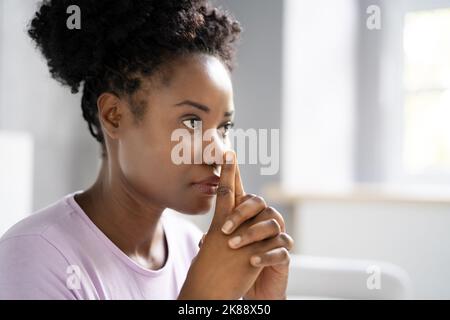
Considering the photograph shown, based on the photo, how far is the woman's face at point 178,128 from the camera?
2.31 feet

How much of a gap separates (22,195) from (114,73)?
0.56 meters

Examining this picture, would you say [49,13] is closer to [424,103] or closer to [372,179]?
[424,103]

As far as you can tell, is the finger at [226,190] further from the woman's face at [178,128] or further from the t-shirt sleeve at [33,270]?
the t-shirt sleeve at [33,270]

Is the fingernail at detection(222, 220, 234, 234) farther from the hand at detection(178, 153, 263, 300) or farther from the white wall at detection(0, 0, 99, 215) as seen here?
the white wall at detection(0, 0, 99, 215)

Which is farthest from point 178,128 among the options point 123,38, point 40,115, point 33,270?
point 40,115

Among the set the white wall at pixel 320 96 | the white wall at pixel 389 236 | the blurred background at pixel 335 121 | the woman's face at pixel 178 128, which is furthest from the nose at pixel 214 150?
the white wall at pixel 320 96

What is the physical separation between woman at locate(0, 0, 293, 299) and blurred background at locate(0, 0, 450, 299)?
813mm

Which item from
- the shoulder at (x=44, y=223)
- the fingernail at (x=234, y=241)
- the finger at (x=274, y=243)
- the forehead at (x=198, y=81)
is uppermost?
the forehead at (x=198, y=81)

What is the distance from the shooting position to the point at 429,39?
1543mm

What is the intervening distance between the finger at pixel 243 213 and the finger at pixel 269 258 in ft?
→ 0.14

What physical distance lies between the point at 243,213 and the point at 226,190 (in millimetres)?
37

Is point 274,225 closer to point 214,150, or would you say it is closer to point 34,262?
point 214,150

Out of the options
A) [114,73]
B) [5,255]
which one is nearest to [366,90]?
[114,73]

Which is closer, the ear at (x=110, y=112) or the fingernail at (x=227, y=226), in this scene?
the fingernail at (x=227, y=226)
